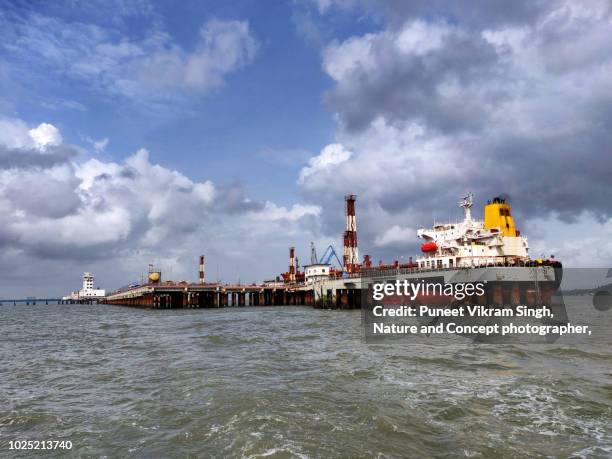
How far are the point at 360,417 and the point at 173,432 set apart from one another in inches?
177

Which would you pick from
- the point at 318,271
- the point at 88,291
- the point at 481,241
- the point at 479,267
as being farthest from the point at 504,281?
the point at 88,291

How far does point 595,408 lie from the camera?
11414 mm

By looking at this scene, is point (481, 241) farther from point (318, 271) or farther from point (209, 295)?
point (209, 295)

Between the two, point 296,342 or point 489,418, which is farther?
point 296,342

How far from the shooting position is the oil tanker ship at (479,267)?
1849 inches

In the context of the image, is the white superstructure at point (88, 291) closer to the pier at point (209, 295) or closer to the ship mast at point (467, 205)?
the pier at point (209, 295)

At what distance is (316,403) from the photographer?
11695mm

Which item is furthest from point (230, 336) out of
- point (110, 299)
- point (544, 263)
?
point (110, 299)

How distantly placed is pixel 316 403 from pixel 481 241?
5270cm

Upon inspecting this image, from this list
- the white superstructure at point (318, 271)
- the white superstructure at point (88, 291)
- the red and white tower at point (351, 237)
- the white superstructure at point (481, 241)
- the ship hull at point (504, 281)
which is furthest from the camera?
the white superstructure at point (88, 291)

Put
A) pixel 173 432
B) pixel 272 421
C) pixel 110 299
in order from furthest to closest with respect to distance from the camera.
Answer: pixel 110 299, pixel 272 421, pixel 173 432

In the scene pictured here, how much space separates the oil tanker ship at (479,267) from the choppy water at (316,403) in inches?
1064

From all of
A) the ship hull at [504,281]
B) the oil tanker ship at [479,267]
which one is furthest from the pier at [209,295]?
the ship hull at [504,281]

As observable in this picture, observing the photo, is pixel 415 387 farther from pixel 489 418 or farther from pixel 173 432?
pixel 173 432
